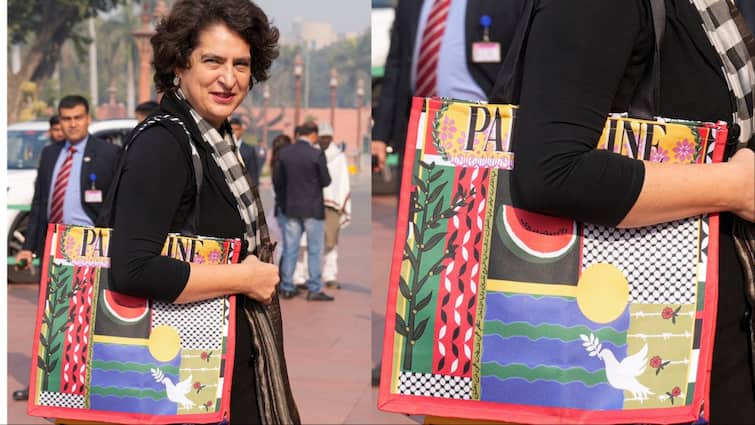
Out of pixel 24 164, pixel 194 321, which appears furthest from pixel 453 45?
pixel 24 164

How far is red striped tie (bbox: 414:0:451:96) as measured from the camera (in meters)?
5.77

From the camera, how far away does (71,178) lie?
24.0ft

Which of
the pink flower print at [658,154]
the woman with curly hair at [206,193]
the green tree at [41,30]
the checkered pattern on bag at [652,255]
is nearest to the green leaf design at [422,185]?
the checkered pattern on bag at [652,255]

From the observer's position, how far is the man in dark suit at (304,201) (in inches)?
439

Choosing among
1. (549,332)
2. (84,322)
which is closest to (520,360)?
(549,332)

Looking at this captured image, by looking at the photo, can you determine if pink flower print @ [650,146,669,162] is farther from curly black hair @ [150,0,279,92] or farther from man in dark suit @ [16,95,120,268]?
man in dark suit @ [16,95,120,268]

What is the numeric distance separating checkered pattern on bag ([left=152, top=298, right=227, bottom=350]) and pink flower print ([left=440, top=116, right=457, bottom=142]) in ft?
2.89

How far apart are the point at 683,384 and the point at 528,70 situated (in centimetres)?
59

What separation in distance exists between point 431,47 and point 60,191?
9.77ft

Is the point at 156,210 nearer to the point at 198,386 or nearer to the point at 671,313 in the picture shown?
the point at 198,386

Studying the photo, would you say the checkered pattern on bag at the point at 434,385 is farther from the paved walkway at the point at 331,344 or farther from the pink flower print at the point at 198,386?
the paved walkway at the point at 331,344

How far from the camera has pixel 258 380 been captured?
8.88ft

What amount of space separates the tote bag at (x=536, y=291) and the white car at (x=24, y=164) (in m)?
9.72

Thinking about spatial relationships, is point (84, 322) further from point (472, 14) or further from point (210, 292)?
point (472, 14)
